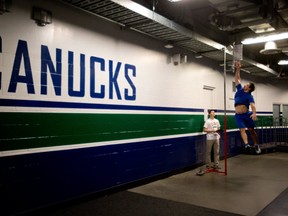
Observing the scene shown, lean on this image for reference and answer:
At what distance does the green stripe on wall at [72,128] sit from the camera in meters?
3.61

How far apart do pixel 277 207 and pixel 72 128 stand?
11.7 ft

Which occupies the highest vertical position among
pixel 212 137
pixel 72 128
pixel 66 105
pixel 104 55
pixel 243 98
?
pixel 104 55

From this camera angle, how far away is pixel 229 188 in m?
5.45

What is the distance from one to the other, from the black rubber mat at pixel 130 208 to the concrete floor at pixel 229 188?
10.0 inches

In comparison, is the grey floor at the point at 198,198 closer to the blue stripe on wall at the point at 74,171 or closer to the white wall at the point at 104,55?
the blue stripe on wall at the point at 74,171

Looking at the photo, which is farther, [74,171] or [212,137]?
[212,137]

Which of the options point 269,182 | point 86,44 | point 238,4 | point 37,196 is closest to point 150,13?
point 86,44

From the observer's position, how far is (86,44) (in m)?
4.61

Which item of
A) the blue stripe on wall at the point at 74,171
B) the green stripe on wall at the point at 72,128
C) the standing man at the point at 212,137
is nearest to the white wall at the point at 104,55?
the green stripe on wall at the point at 72,128

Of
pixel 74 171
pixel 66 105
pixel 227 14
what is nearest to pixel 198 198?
pixel 74 171

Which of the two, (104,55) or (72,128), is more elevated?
(104,55)

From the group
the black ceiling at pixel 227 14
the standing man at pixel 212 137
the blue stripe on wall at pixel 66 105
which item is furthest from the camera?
the standing man at pixel 212 137

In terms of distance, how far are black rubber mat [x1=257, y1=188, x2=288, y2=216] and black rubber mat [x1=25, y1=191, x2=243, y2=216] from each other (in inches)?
23.5

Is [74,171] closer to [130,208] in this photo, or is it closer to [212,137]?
[130,208]
